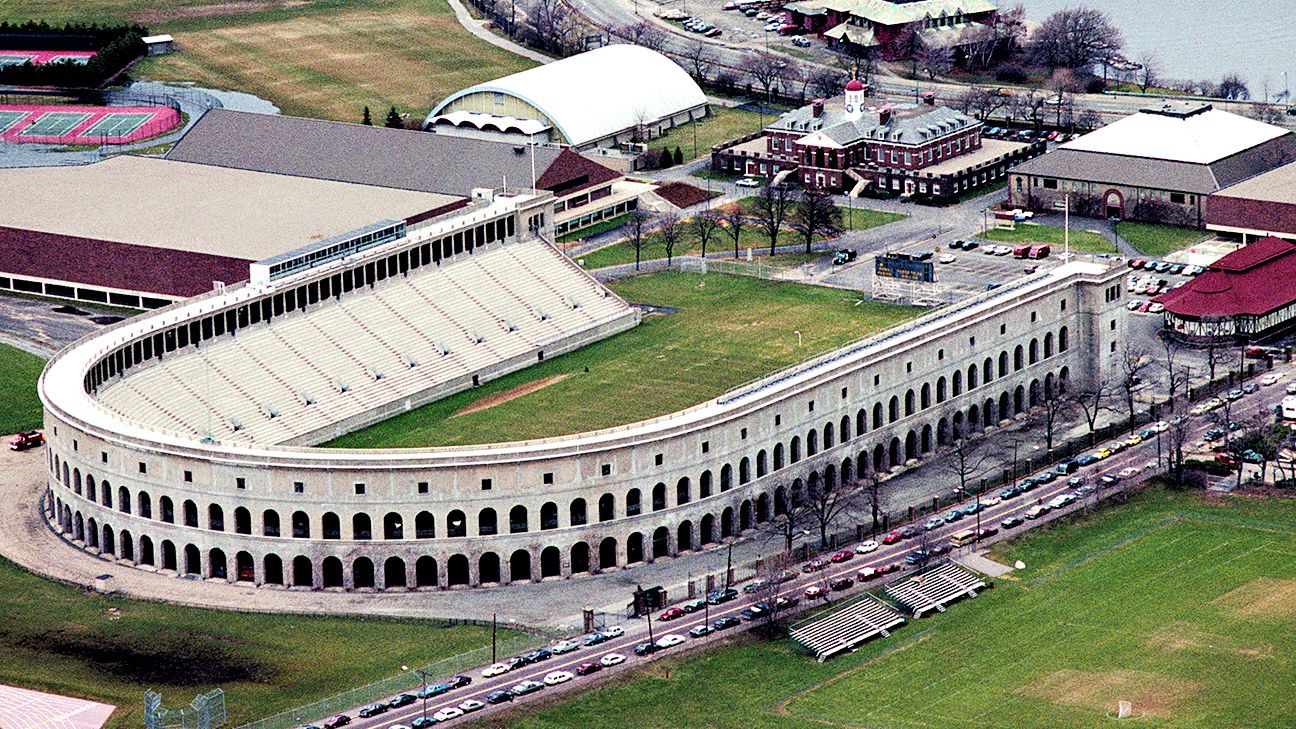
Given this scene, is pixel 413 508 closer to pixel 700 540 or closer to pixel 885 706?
pixel 700 540

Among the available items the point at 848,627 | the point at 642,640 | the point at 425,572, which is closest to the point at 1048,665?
the point at 848,627

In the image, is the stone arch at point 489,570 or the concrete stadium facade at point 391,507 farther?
the stone arch at point 489,570

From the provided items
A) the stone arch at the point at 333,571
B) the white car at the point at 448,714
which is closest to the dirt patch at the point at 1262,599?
the white car at the point at 448,714

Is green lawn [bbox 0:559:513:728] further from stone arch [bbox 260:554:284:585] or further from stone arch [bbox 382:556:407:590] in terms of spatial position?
stone arch [bbox 382:556:407:590]

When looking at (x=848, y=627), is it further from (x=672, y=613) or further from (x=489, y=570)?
(x=489, y=570)

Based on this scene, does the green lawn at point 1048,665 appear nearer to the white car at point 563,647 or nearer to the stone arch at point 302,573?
the white car at point 563,647

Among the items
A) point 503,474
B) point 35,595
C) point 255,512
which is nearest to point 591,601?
point 503,474
